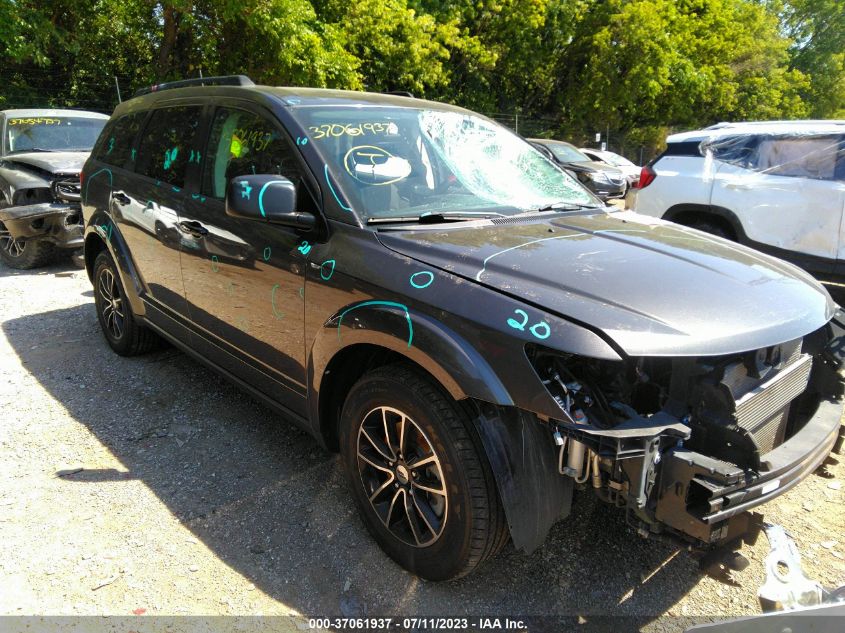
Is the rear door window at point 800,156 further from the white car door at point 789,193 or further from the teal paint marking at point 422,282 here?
the teal paint marking at point 422,282

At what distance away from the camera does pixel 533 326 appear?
1940mm

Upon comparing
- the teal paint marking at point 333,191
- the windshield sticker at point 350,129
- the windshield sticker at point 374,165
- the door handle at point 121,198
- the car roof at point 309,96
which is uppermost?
the car roof at point 309,96

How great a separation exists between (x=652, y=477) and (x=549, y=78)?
2583cm

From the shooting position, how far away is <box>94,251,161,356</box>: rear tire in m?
4.48

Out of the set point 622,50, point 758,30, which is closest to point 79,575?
point 622,50

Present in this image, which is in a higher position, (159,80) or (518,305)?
(159,80)

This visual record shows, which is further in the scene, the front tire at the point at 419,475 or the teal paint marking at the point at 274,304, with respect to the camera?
the teal paint marking at the point at 274,304

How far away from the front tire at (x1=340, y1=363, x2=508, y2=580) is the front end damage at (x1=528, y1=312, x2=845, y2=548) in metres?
0.34

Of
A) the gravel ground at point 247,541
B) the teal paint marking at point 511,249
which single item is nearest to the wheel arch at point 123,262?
the gravel ground at point 247,541

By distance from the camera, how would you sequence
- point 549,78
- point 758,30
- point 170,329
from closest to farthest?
point 170,329 < point 549,78 < point 758,30

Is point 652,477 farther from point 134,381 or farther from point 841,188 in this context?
point 841,188

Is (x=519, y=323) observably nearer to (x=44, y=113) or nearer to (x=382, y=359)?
(x=382, y=359)

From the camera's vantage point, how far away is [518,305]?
2.01 metres

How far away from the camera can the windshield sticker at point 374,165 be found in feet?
9.04
